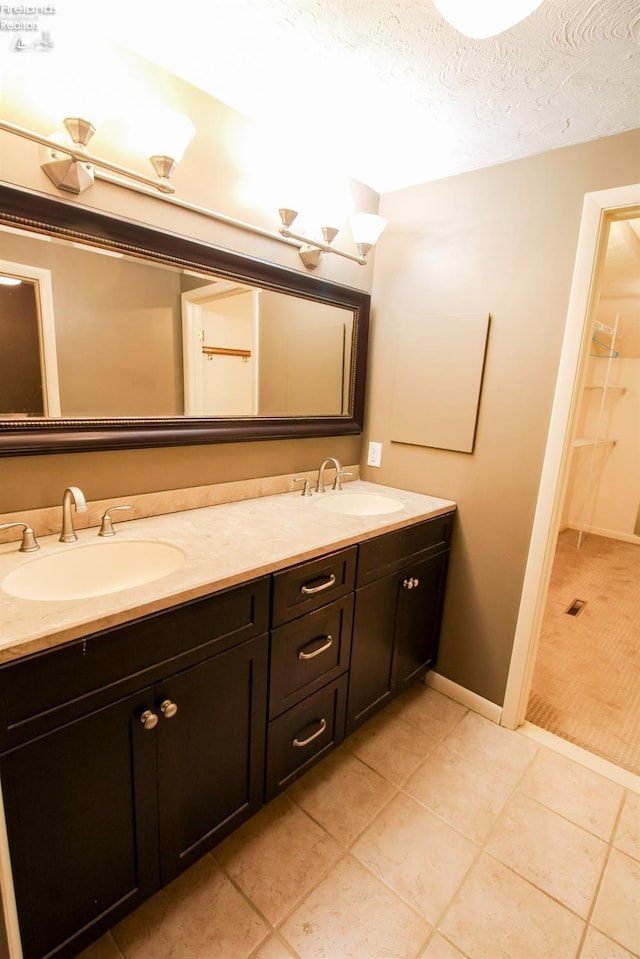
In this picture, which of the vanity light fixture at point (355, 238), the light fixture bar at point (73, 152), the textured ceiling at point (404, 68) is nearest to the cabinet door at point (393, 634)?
the vanity light fixture at point (355, 238)

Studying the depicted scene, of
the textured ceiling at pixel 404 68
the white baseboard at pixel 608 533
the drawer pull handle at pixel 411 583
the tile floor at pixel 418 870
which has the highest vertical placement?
the textured ceiling at pixel 404 68

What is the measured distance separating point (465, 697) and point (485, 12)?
224 centimetres

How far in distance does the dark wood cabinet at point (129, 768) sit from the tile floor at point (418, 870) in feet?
0.52

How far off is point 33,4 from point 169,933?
2337 millimetres

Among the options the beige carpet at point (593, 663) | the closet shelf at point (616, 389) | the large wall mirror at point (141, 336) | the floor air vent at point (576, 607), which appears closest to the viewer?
the large wall mirror at point (141, 336)

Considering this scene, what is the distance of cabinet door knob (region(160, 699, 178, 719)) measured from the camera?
3.26 feet

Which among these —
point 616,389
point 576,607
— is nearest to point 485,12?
point 576,607

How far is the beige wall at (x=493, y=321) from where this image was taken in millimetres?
1572

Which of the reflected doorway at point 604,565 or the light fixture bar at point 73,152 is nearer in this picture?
the light fixture bar at point 73,152

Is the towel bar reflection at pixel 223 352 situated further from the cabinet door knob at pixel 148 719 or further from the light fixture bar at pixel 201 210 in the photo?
the cabinet door knob at pixel 148 719

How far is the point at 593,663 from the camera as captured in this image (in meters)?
2.29

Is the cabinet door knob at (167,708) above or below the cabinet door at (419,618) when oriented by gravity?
above

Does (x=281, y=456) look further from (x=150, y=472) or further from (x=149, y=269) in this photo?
(x=149, y=269)

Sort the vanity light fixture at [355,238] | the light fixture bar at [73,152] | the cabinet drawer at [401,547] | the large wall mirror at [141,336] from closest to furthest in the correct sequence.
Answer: the light fixture bar at [73,152]
the large wall mirror at [141,336]
the cabinet drawer at [401,547]
the vanity light fixture at [355,238]
